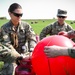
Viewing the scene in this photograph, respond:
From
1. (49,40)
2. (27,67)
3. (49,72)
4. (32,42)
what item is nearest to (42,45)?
(49,40)

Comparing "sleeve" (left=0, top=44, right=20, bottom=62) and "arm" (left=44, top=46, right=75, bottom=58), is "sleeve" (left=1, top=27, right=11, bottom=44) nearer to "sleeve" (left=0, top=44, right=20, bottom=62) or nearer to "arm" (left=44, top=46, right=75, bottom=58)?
"sleeve" (left=0, top=44, right=20, bottom=62)

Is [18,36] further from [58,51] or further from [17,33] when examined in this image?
[58,51]

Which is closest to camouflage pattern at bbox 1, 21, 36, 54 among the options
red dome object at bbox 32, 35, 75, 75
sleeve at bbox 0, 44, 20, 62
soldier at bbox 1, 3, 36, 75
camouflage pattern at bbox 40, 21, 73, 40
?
soldier at bbox 1, 3, 36, 75

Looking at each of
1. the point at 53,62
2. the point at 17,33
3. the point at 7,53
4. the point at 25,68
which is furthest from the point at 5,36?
the point at 53,62

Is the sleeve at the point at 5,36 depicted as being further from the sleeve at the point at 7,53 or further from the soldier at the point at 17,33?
the sleeve at the point at 7,53

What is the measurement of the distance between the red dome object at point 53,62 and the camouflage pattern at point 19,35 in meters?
2.14

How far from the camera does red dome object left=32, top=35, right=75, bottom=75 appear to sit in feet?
16.3

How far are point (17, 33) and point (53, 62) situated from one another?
2852mm

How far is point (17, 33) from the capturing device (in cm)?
Answer: 770

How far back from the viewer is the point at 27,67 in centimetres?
604

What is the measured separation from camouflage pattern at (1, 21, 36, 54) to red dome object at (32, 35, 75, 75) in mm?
2137

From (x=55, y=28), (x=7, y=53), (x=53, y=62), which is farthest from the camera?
(x=55, y=28)

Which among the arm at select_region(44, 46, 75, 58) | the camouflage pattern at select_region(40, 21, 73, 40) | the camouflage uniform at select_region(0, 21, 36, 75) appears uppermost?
the arm at select_region(44, 46, 75, 58)

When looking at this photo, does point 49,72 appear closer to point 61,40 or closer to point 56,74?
point 56,74
